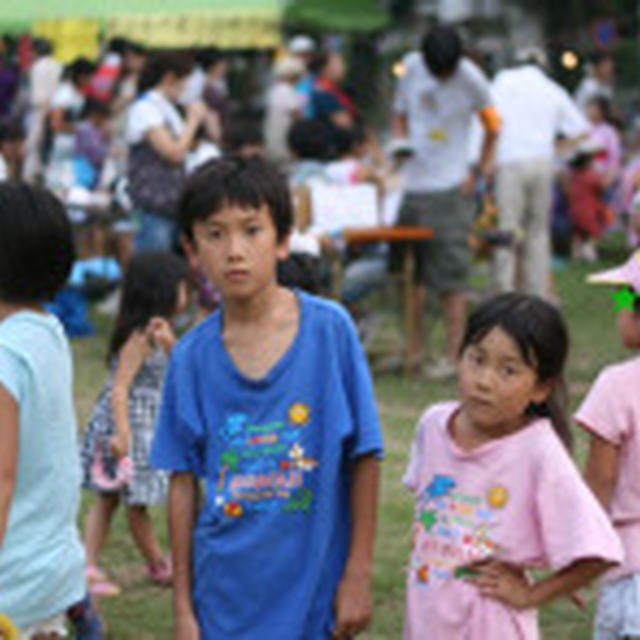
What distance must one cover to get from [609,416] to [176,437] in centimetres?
99

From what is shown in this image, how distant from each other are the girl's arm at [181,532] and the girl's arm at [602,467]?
36.5 inches

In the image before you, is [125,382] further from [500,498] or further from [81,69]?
[81,69]

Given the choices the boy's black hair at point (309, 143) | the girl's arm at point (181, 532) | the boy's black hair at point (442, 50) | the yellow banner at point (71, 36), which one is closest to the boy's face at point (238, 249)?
the girl's arm at point (181, 532)

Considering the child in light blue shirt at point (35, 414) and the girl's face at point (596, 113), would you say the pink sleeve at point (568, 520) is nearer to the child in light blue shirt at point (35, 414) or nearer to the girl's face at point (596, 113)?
the child in light blue shirt at point (35, 414)

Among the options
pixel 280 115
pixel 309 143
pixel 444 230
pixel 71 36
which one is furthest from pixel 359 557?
pixel 71 36

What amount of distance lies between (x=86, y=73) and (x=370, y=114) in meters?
13.1

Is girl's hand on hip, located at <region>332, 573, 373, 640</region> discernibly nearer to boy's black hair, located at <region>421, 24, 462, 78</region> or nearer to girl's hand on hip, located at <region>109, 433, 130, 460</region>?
girl's hand on hip, located at <region>109, 433, 130, 460</region>

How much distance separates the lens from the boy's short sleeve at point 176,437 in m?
3.44

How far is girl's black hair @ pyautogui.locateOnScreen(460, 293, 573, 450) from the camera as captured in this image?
11.7 feet

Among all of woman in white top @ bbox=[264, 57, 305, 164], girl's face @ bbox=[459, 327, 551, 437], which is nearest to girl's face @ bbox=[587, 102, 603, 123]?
woman in white top @ bbox=[264, 57, 305, 164]

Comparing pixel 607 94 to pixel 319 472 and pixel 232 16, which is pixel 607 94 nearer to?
pixel 232 16

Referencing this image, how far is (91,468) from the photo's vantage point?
19.5ft

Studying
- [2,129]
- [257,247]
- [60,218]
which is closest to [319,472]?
[257,247]

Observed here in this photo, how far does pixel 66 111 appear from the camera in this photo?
16297 mm
